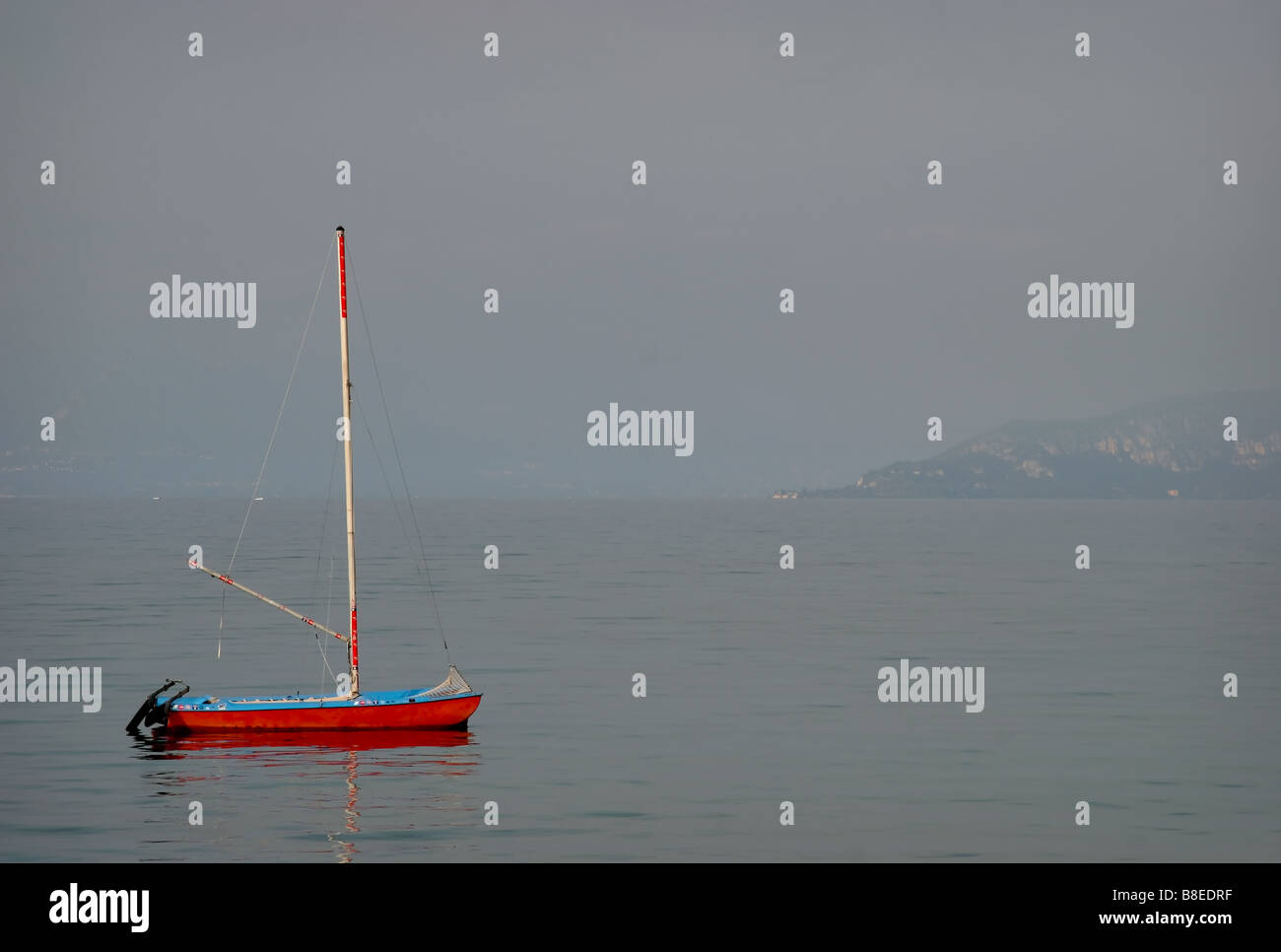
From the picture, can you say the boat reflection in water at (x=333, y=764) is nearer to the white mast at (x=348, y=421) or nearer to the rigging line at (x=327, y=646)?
the white mast at (x=348, y=421)

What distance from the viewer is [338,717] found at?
57.0 metres

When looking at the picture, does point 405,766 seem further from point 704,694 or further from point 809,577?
point 809,577

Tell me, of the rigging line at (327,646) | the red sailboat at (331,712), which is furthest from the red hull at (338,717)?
the rigging line at (327,646)

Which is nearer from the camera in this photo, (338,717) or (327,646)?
(338,717)

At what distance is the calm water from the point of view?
42.8m

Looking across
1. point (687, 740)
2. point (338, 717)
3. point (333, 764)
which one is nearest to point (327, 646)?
point (338, 717)

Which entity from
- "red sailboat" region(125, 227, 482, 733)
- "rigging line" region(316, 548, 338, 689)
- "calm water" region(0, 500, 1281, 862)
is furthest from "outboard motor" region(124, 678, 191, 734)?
"rigging line" region(316, 548, 338, 689)

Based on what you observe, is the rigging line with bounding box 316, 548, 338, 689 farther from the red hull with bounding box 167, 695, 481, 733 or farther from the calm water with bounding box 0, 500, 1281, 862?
the red hull with bounding box 167, 695, 481, 733

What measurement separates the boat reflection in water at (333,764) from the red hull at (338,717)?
0.35 m

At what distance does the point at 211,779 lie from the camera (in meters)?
50.8

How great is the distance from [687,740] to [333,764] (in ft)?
45.1

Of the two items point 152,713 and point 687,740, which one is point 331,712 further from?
point 687,740
